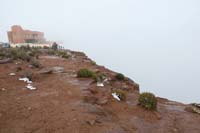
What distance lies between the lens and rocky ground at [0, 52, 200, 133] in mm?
8312

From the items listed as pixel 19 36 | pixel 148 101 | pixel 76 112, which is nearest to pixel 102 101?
pixel 76 112

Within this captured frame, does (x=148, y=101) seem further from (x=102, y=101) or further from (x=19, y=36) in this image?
(x=19, y=36)

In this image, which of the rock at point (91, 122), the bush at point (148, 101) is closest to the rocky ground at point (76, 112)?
the rock at point (91, 122)

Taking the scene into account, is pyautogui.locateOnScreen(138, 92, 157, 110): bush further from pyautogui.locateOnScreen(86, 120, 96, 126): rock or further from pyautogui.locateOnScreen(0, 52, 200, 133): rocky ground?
pyautogui.locateOnScreen(86, 120, 96, 126): rock

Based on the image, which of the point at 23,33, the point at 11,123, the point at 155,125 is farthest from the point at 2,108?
the point at 23,33

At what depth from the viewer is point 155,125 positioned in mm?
9688

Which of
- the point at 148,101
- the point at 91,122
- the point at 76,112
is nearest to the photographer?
the point at 91,122

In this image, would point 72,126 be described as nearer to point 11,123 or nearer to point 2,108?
point 11,123

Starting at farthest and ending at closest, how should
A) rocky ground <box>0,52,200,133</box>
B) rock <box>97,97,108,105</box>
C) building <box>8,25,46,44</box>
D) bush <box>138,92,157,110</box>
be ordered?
1. building <box>8,25,46,44</box>
2. bush <box>138,92,157,110</box>
3. rock <box>97,97,108,105</box>
4. rocky ground <box>0,52,200,133</box>

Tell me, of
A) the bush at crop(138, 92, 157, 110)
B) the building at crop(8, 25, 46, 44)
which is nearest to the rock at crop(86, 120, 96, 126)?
the bush at crop(138, 92, 157, 110)

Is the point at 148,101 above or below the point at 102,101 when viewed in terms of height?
below

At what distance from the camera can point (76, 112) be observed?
9.27 meters

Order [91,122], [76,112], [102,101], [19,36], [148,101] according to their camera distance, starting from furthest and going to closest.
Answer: [19,36] < [148,101] < [102,101] < [76,112] < [91,122]

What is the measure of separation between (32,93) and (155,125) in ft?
18.0
